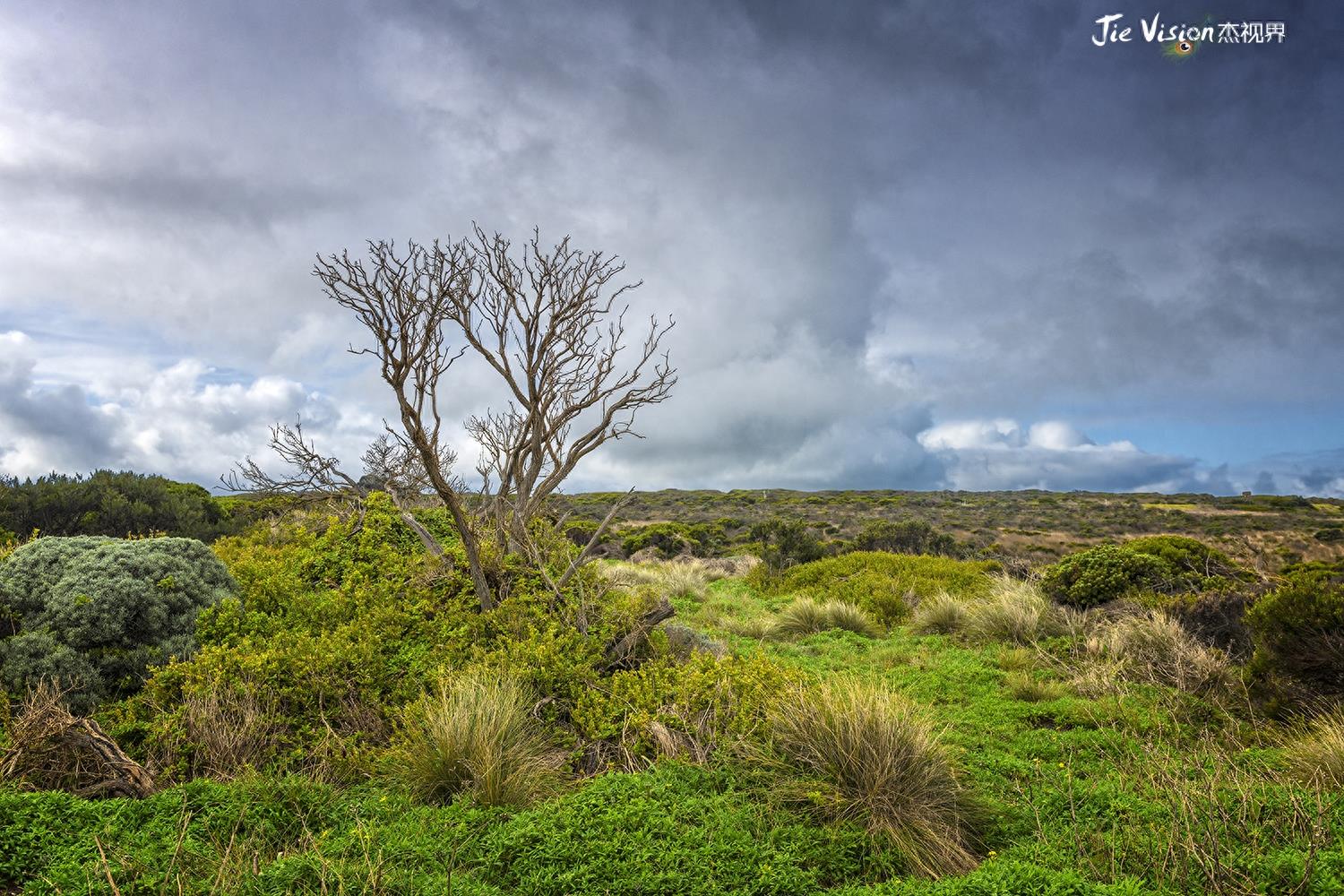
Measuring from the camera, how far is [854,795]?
4289 mm

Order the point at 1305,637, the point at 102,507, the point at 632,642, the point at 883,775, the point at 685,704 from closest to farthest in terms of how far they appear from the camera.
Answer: the point at 883,775, the point at 685,704, the point at 1305,637, the point at 632,642, the point at 102,507

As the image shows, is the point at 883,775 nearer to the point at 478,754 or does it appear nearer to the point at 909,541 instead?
the point at 478,754

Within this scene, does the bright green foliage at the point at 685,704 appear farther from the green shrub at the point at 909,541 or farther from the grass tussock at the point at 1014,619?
the green shrub at the point at 909,541

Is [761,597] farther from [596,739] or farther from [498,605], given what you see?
[596,739]

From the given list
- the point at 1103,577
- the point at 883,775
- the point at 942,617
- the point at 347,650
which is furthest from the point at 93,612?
the point at 1103,577

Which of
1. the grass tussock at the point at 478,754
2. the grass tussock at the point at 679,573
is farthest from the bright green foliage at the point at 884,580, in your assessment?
the grass tussock at the point at 478,754

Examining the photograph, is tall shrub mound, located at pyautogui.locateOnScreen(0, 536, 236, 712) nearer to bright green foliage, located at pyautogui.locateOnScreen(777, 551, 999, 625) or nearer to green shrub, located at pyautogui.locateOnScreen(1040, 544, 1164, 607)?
bright green foliage, located at pyautogui.locateOnScreen(777, 551, 999, 625)

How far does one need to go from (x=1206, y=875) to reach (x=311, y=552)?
1018cm

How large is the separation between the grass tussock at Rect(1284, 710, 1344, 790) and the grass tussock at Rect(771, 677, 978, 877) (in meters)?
2.29

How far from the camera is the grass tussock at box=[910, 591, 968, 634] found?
36.8ft

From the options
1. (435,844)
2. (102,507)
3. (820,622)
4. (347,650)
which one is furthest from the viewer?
(102,507)

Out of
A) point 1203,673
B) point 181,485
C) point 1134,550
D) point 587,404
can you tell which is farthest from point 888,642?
point 181,485

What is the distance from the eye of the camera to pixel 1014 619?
10.3 meters

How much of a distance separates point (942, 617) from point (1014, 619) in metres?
1.32
